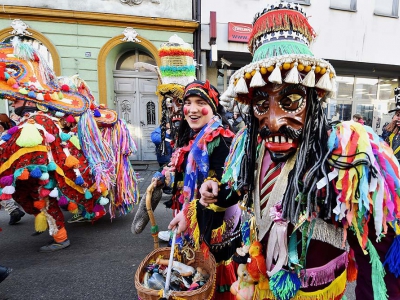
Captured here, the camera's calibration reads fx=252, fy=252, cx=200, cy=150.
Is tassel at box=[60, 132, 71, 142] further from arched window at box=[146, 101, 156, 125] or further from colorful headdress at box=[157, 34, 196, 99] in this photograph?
arched window at box=[146, 101, 156, 125]

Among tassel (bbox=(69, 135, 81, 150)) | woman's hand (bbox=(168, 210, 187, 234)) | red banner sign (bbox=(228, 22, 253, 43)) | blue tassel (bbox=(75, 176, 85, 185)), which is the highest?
red banner sign (bbox=(228, 22, 253, 43))

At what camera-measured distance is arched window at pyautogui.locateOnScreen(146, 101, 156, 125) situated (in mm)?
8219

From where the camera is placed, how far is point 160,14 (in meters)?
7.59

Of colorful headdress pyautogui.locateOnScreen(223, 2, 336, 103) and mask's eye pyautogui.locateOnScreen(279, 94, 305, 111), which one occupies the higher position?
colorful headdress pyautogui.locateOnScreen(223, 2, 336, 103)

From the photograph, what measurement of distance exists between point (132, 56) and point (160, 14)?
1.59 m

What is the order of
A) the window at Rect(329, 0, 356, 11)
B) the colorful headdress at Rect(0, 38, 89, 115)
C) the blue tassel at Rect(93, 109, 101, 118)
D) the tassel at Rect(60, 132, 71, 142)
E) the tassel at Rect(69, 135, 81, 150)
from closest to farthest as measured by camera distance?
the colorful headdress at Rect(0, 38, 89, 115), the tassel at Rect(60, 132, 71, 142), the tassel at Rect(69, 135, 81, 150), the blue tassel at Rect(93, 109, 101, 118), the window at Rect(329, 0, 356, 11)

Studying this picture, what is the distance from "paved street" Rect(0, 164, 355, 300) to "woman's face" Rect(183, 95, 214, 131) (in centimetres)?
176

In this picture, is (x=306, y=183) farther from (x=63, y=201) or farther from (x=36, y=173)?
(x=63, y=201)

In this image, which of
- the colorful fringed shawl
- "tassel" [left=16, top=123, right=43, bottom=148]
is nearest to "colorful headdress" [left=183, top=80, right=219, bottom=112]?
the colorful fringed shawl

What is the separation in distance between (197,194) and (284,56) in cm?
125

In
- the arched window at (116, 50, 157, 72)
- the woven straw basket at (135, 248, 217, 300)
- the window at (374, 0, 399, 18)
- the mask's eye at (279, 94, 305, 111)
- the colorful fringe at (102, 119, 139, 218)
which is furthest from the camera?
the window at (374, 0, 399, 18)

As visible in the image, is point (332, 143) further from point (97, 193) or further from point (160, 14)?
point (160, 14)

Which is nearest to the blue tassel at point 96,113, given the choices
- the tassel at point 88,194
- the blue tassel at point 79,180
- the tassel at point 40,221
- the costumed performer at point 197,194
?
the blue tassel at point 79,180

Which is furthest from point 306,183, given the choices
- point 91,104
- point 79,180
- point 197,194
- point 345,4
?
point 345,4
